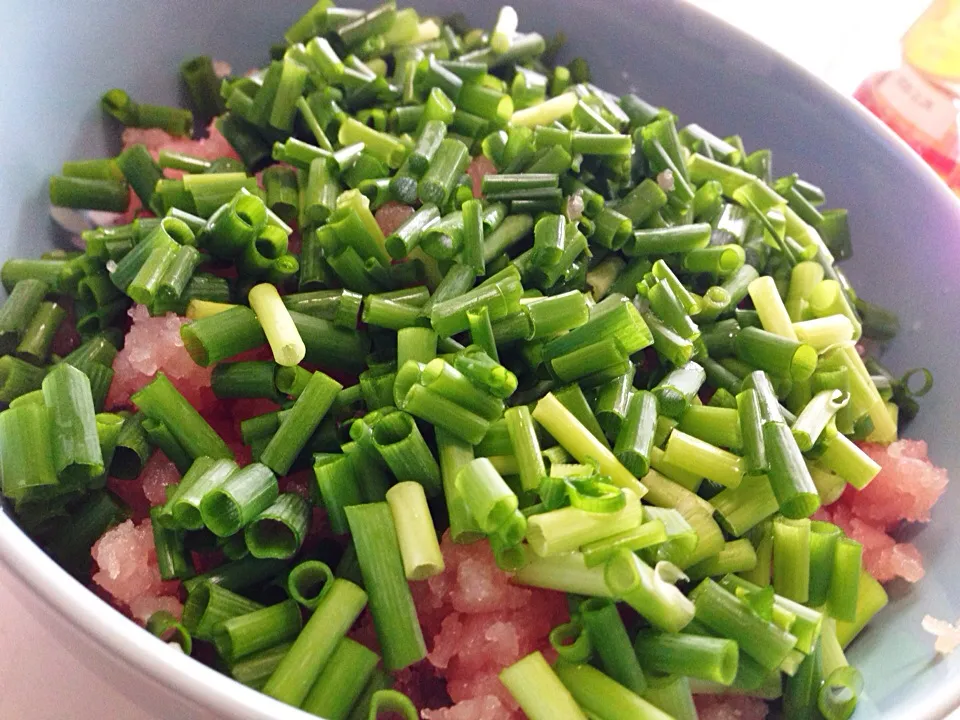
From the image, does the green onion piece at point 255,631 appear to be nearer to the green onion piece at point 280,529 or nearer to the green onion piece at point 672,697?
the green onion piece at point 280,529

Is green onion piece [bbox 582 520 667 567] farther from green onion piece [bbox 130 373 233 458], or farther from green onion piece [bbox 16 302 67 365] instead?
green onion piece [bbox 16 302 67 365]

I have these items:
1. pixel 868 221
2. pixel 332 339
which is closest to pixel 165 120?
pixel 332 339

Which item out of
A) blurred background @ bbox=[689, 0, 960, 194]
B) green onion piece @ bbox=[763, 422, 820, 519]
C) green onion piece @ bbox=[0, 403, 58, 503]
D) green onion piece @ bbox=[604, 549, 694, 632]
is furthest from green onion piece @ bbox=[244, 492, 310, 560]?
blurred background @ bbox=[689, 0, 960, 194]

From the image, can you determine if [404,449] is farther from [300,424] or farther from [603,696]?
[603,696]

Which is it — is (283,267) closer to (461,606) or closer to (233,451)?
(233,451)

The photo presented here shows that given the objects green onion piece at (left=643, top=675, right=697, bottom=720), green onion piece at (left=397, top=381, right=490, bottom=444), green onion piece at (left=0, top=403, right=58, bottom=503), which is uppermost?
green onion piece at (left=397, top=381, right=490, bottom=444)

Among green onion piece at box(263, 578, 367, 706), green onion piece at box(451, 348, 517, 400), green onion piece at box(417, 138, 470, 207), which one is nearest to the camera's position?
green onion piece at box(263, 578, 367, 706)
